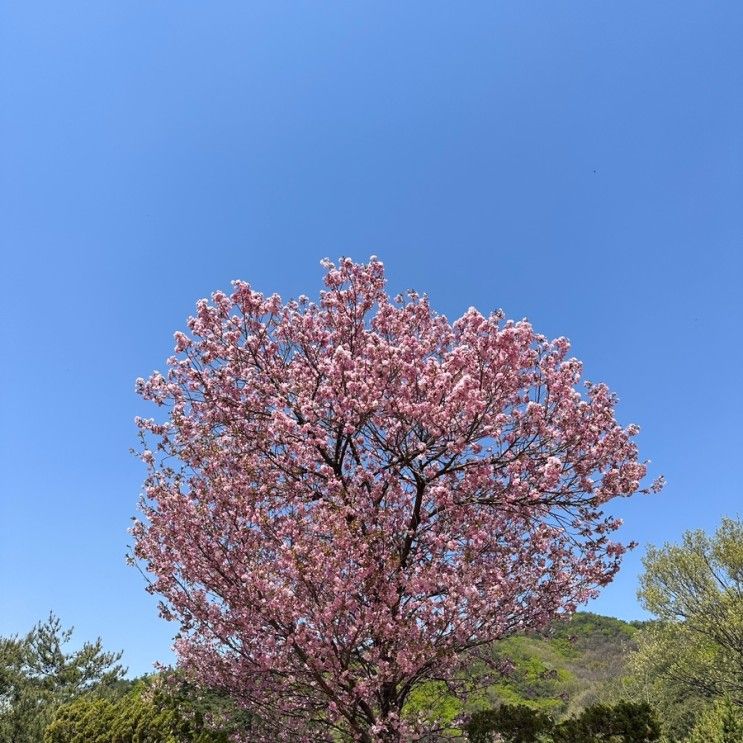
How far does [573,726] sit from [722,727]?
288cm

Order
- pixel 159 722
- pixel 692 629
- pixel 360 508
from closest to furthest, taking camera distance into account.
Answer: pixel 360 508 → pixel 159 722 → pixel 692 629

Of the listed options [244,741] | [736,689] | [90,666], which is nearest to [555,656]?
[736,689]

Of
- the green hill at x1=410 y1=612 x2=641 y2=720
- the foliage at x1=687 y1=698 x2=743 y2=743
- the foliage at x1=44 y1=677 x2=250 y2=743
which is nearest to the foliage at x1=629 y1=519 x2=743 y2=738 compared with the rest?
the green hill at x1=410 y1=612 x2=641 y2=720

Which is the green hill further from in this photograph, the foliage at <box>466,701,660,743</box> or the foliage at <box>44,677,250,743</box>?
the foliage at <box>44,677,250,743</box>

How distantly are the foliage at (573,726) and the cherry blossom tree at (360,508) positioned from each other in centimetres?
141

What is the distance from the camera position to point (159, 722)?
45.7 feet

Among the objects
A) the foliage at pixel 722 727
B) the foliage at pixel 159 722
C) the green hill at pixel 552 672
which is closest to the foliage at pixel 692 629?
the green hill at pixel 552 672

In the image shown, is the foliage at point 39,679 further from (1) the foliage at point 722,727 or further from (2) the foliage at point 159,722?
(1) the foliage at point 722,727

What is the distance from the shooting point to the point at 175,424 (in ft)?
34.8

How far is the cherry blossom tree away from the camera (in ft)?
26.8

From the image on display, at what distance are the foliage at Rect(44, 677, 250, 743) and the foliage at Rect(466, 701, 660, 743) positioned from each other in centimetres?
593

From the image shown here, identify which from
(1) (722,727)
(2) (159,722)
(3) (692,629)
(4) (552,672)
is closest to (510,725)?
(4) (552,672)

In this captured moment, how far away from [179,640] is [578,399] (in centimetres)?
873

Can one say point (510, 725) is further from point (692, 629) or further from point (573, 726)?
point (692, 629)
